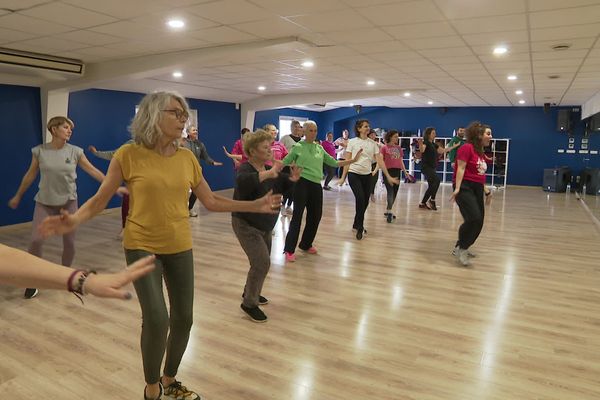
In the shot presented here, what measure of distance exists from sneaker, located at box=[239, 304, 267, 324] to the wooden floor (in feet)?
0.22

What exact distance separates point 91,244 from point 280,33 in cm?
366

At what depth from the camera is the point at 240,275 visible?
457 cm

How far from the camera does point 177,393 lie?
2.29 metres

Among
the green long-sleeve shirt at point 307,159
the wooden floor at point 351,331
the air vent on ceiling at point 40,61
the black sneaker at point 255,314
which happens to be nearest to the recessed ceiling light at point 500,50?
the wooden floor at point 351,331

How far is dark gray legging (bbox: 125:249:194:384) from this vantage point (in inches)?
78.4

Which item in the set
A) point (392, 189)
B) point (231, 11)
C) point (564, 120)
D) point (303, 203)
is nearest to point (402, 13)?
point (231, 11)

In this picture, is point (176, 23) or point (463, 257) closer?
point (176, 23)

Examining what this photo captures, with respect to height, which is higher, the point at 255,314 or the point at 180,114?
the point at 180,114

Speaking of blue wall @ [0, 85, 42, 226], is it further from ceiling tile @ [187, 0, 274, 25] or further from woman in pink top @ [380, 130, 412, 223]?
woman in pink top @ [380, 130, 412, 223]

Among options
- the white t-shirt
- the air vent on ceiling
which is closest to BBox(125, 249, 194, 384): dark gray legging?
the white t-shirt

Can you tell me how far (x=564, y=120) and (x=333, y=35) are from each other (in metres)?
11.7

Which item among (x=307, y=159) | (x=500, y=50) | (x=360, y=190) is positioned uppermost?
(x=500, y=50)

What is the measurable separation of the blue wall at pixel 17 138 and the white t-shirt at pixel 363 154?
5.40 metres

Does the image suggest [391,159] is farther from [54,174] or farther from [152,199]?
[152,199]
